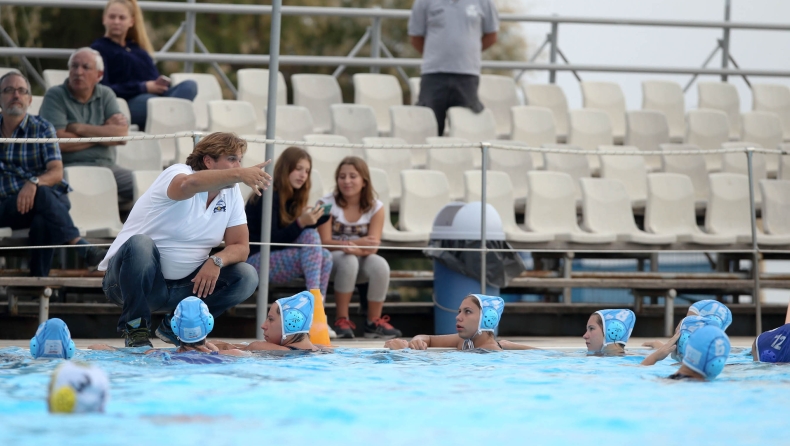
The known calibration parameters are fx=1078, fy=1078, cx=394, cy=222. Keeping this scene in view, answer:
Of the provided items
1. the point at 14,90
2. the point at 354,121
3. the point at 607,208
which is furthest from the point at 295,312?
the point at 354,121

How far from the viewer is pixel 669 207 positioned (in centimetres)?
979

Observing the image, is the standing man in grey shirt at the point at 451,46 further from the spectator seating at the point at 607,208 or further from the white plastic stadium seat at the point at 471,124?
the spectator seating at the point at 607,208

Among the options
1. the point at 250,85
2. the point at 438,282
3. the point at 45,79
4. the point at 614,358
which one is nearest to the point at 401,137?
the point at 250,85

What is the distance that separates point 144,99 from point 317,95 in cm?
210

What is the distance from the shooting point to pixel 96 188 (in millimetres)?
8234

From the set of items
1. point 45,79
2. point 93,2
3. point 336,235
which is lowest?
point 336,235

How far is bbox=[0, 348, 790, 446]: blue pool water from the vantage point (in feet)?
13.5

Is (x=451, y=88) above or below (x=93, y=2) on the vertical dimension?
below

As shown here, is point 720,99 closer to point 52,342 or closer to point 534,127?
point 534,127

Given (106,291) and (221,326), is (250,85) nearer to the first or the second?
(221,326)

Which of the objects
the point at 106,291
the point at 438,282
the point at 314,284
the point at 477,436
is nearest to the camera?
the point at 477,436

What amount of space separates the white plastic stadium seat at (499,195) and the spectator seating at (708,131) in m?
3.13

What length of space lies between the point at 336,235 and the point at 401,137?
2.52 m

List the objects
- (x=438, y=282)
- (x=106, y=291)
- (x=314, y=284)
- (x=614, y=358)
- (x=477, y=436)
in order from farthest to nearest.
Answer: (x=438, y=282)
(x=314, y=284)
(x=614, y=358)
(x=106, y=291)
(x=477, y=436)
